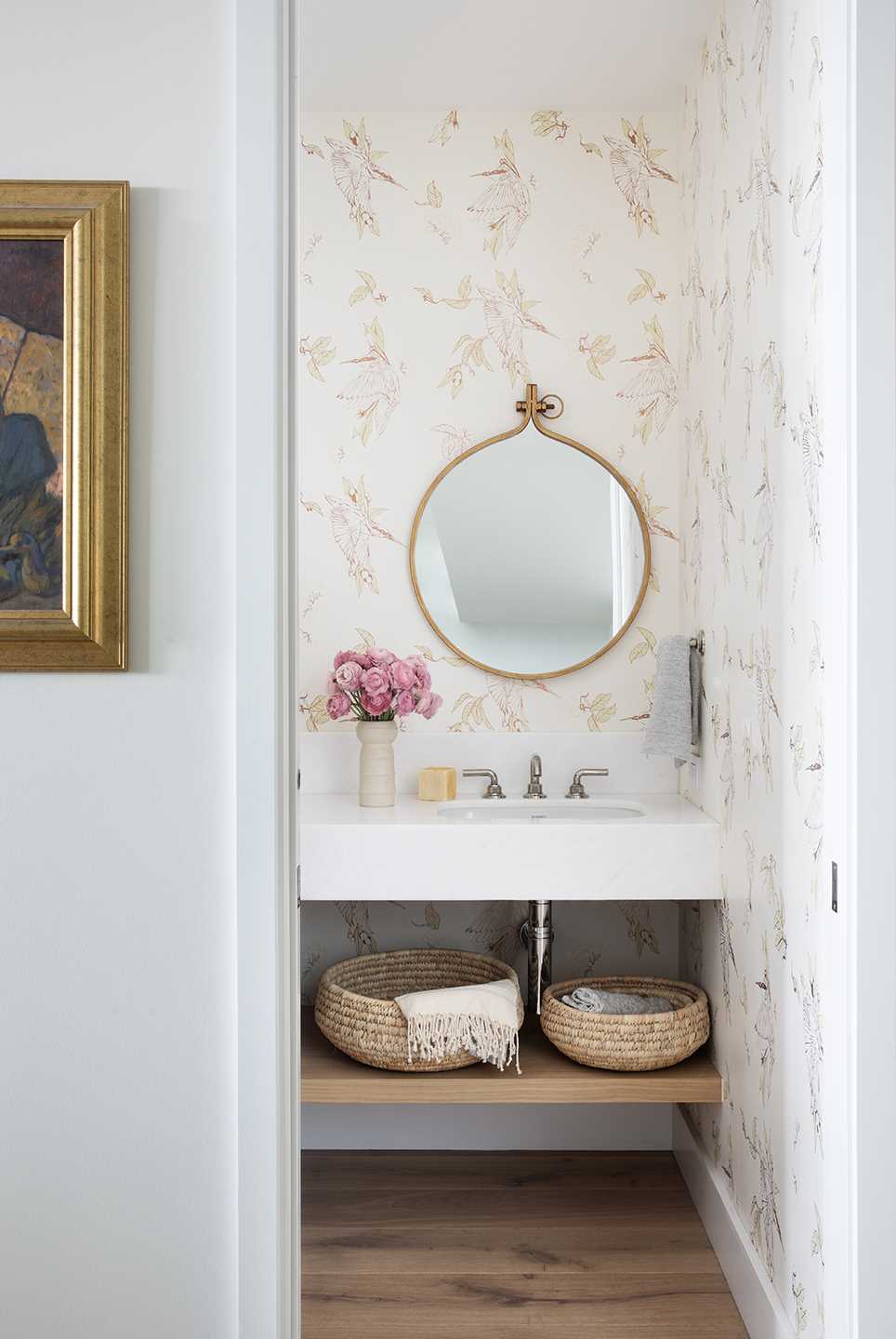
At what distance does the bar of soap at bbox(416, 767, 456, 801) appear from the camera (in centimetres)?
275

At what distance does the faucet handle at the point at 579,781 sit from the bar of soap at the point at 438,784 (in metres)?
0.32

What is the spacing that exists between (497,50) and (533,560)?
4.06 ft

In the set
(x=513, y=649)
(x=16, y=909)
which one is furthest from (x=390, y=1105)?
(x=16, y=909)

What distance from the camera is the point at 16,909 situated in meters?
1.43

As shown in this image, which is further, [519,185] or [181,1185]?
[519,185]

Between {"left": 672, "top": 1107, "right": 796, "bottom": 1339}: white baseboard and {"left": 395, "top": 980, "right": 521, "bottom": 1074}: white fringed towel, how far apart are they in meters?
0.51

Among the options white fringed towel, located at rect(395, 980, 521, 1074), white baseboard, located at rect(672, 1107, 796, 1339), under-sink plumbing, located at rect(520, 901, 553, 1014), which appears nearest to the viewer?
white baseboard, located at rect(672, 1107, 796, 1339)

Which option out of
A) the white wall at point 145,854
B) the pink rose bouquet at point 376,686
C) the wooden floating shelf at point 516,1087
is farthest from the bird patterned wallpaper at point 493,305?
the white wall at point 145,854

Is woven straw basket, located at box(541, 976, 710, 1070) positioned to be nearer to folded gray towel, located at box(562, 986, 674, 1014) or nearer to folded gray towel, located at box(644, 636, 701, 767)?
folded gray towel, located at box(562, 986, 674, 1014)

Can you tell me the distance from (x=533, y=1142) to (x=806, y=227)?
89.5 inches

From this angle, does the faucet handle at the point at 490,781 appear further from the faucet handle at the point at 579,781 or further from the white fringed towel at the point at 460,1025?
the white fringed towel at the point at 460,1025

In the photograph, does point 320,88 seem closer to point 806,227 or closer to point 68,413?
point 806,227

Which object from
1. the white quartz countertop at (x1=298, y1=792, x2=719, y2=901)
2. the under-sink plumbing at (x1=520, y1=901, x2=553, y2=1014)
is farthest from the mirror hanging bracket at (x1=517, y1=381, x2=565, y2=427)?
the under-sink plumbing at (x1=520, y1=901, x2=553, y2=1014)

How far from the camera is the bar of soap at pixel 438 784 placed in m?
2.75
